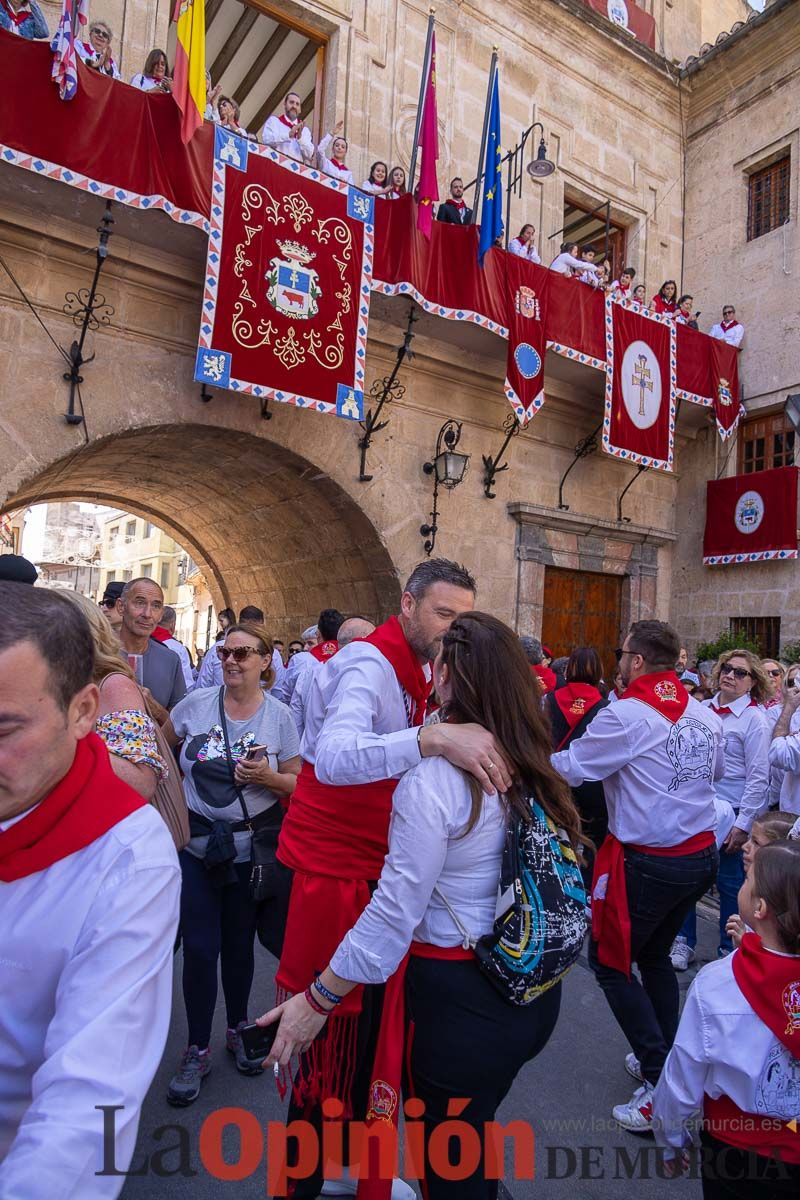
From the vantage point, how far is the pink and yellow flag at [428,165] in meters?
8.16

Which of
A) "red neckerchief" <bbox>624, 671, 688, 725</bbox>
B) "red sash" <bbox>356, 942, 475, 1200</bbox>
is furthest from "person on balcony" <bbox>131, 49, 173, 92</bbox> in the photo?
"red sash" <bbox>356, 942, 475, 1200</bbox>

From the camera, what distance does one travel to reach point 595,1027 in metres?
3.90

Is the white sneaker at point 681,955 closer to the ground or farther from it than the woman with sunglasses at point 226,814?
closer to the ground

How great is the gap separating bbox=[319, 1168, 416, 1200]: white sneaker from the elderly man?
7.56 feet

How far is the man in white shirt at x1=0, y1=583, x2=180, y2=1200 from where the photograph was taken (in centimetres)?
116

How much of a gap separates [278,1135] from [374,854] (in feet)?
3.89

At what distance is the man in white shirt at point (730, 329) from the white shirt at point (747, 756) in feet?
29.1

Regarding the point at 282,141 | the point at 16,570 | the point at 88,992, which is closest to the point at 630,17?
the point at 282,141

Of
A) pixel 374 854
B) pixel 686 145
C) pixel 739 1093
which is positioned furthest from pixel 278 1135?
pixel 686 145

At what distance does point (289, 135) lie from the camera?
8.24 metres

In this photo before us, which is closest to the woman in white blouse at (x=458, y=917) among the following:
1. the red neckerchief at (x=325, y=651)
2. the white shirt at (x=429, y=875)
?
the white shirt at (x=429, y=875)

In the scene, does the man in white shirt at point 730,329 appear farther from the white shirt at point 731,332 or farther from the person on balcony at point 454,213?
the person on balcony at point 454,213

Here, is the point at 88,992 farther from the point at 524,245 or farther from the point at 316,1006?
the point at 524,245

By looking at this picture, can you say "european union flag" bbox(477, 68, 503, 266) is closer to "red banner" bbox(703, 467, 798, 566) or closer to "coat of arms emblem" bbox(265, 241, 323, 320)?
"coat of arms emblem" bbox(265, 241, 323, 320)
